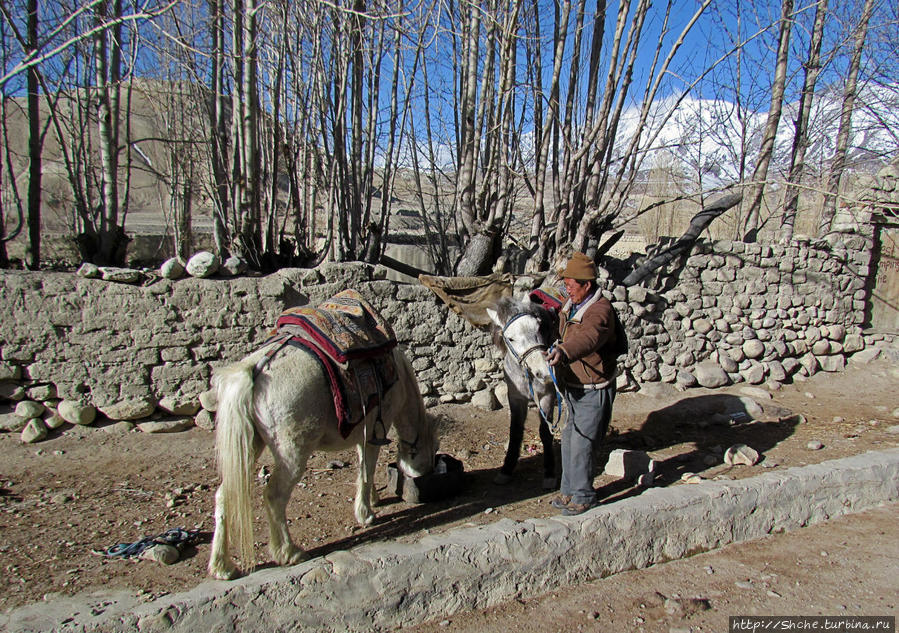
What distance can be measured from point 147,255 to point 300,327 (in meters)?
8.53

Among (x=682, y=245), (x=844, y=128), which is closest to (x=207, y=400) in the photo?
(x=682, y=245)

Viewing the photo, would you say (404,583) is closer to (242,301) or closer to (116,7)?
(242,301)

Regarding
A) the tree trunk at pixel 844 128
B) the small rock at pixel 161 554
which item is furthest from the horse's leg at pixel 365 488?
the tree trunk at pixel 844 128

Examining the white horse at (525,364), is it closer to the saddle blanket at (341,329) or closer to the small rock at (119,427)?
the saddle blanket at (341,329)

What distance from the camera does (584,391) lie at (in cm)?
344

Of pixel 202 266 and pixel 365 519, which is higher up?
pixel 202 266

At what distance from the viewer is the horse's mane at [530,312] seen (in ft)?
11.7

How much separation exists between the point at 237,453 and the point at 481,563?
126 centimetres

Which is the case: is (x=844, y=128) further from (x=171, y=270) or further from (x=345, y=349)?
(x=171, y=270)

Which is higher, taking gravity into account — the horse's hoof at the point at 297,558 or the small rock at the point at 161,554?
the horse's hoof at the point at 297,558

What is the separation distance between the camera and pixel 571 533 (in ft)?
9.47

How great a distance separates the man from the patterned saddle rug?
3.43 feet

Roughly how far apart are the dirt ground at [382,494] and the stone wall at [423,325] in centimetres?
37

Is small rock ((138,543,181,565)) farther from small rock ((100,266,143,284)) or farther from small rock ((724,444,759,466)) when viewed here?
small rock ((724,444,759,466))
